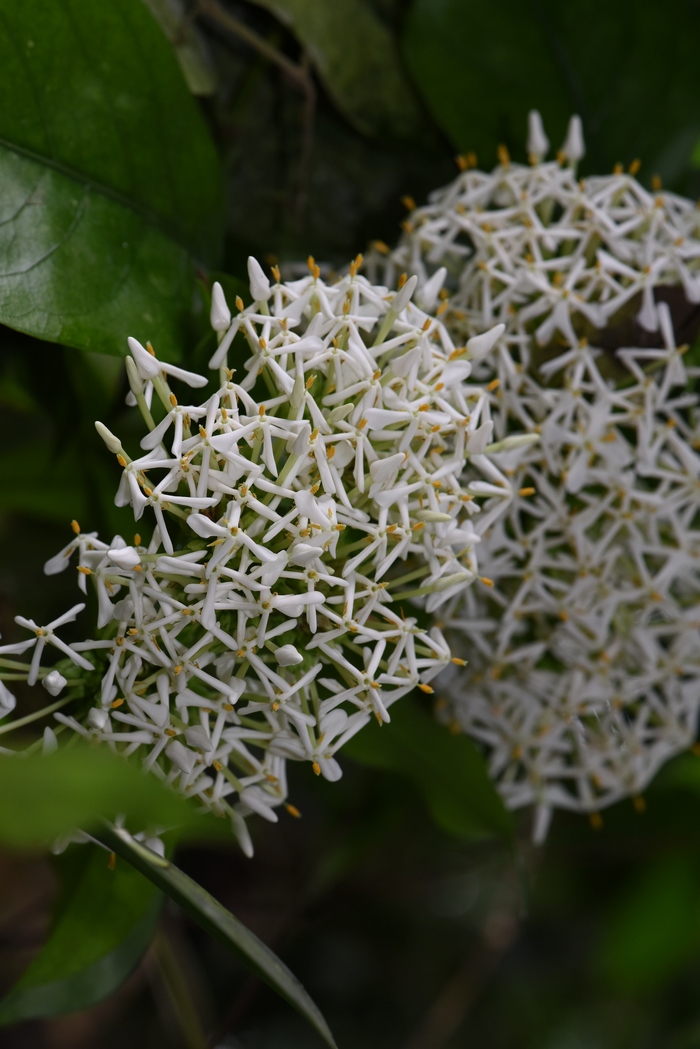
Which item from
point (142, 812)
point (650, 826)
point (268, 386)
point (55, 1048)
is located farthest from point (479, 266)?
point (55, 1048)

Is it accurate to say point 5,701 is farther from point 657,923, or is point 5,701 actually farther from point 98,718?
point 657,923

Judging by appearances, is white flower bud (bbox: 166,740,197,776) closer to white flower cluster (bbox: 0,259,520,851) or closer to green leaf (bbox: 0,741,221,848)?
white flower cluster (bbox: 0,259,520,851)

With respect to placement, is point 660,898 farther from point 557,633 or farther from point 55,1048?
point 55,1048

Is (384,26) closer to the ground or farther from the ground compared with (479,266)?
farther from the ground

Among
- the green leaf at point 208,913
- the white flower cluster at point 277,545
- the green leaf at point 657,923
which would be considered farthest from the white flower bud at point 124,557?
the green leaf at point 657,923

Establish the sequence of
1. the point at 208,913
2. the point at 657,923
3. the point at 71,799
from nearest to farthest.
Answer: the point at 71,799, the point at 208,913, the point at 657,923

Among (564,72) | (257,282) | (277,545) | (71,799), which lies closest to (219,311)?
(257,282)
